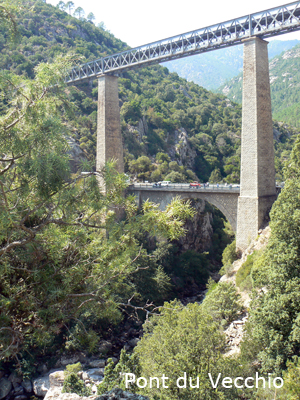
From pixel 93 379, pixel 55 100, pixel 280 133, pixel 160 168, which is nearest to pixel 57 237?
pixel 55 100

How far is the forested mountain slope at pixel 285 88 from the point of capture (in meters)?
70.5

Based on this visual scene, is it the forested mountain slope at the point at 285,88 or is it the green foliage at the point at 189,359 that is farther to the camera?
the forested mountain slope at the point at 285,88

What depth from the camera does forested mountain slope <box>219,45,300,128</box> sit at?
70.5 meters

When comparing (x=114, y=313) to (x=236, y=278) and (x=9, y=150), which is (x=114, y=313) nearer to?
(x=9, y=150)

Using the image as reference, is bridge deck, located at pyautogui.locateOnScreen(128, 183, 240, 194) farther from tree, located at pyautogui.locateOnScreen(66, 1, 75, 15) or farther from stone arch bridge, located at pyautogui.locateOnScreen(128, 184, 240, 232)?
tree, located at pyautogui.locateOnScreen(66, 1, 75, 15)

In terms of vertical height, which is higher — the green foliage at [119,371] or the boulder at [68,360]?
the green foliage at [119,371]

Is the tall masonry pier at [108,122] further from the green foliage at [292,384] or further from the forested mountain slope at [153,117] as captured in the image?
Answer: the green foliage at [292,384]

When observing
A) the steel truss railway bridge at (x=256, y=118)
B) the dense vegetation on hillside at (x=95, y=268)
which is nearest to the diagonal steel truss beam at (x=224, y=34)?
the steel truss railway bridge at (x=256, y=118)

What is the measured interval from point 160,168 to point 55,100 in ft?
104

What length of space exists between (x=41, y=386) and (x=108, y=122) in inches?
672

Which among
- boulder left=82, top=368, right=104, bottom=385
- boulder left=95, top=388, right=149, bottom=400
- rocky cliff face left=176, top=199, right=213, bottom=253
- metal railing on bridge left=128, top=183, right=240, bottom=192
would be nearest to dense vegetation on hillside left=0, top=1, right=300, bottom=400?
boulder left=95, top=388, right=149, bottom=400

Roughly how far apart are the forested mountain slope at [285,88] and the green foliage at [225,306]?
181 feet

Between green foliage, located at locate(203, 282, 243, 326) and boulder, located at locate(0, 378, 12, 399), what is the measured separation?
9381mm

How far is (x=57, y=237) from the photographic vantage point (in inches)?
186
